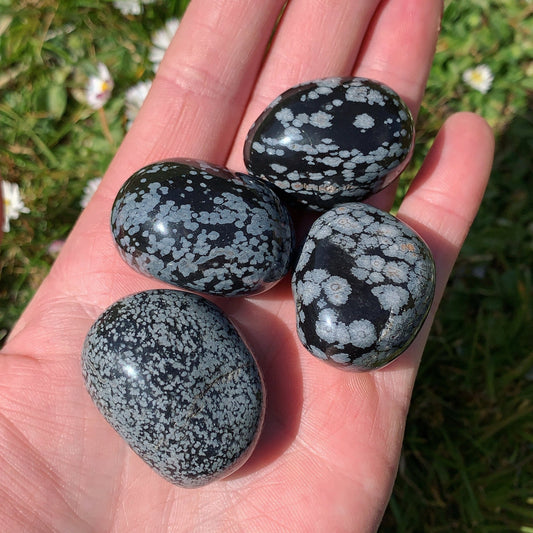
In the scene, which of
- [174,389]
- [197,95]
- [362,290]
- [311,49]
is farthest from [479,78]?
[174,389]

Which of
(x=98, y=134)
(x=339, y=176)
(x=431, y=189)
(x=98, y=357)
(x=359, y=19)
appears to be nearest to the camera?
(x=98, y=357)

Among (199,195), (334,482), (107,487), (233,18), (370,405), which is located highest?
(233,18)

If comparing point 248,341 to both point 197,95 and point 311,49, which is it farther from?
point 311,49

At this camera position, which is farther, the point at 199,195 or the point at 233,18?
the point at 233,18

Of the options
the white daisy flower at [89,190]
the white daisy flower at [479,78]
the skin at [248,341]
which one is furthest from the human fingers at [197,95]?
the white daisy flower at [479,78]

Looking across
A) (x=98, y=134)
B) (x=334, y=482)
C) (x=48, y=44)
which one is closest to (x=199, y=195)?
(x=334, y=482)

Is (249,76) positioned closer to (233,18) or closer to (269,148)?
(233,18)
